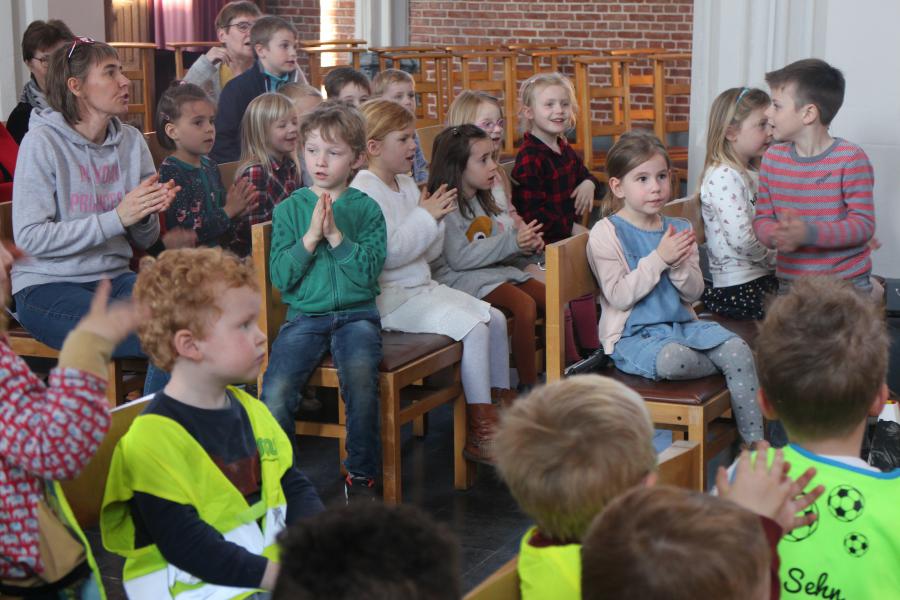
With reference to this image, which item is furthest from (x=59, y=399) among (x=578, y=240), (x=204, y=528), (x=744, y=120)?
(x=744, y=120)

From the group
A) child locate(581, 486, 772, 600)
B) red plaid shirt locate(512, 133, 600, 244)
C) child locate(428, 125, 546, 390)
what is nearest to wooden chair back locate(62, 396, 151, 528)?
child locate(581, 486, 772, 600)

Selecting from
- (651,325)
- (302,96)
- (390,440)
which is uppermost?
(302,96)

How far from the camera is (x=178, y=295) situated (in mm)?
2012

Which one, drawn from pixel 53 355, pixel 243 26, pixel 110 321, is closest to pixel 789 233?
pixel 53 355

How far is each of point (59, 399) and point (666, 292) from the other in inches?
78.2

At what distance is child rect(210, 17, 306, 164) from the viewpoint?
523 cm

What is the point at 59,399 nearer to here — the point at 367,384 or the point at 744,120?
the point at 367,384

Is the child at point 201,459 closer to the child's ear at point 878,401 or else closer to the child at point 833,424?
the child at point 833,424

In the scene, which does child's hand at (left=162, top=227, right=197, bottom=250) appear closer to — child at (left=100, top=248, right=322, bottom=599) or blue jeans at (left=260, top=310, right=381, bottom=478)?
blue jeans at (left=260, top=310, right=381, bottom=478)

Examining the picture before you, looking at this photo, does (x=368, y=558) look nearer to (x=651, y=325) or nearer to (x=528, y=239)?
(x=651, y=325)

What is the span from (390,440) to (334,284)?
0.45m

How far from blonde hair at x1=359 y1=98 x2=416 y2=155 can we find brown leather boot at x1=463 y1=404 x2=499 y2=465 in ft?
2.84

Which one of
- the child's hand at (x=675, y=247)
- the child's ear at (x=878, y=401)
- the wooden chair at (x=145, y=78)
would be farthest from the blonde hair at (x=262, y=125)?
the wooden chair at (x=145, y=78)

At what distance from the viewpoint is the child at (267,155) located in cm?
415
